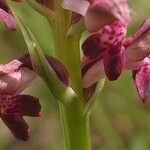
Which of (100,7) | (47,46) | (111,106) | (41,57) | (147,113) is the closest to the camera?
(100,7)

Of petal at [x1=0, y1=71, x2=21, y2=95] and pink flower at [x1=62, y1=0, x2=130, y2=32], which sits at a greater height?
pink flower at [x1=62, y1=0, x2=130, y2=32]

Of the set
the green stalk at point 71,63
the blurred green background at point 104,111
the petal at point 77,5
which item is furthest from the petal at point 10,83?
the blurred green background at point 104,111

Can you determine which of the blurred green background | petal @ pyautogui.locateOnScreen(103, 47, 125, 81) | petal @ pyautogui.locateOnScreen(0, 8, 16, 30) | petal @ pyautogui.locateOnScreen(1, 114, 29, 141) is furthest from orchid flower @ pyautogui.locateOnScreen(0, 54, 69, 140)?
the blurred green background

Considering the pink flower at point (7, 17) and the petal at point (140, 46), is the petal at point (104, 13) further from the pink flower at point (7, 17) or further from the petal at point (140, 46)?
the pink flower at point (7, 17)

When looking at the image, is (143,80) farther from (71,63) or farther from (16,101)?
(16,101)

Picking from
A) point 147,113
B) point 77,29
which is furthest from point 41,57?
point 147,113

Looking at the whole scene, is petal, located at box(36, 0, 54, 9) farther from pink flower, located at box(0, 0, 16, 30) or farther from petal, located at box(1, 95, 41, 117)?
petal, located at box(1, 95, 41, 117)

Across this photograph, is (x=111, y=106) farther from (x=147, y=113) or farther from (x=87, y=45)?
(x=87, y=45)
